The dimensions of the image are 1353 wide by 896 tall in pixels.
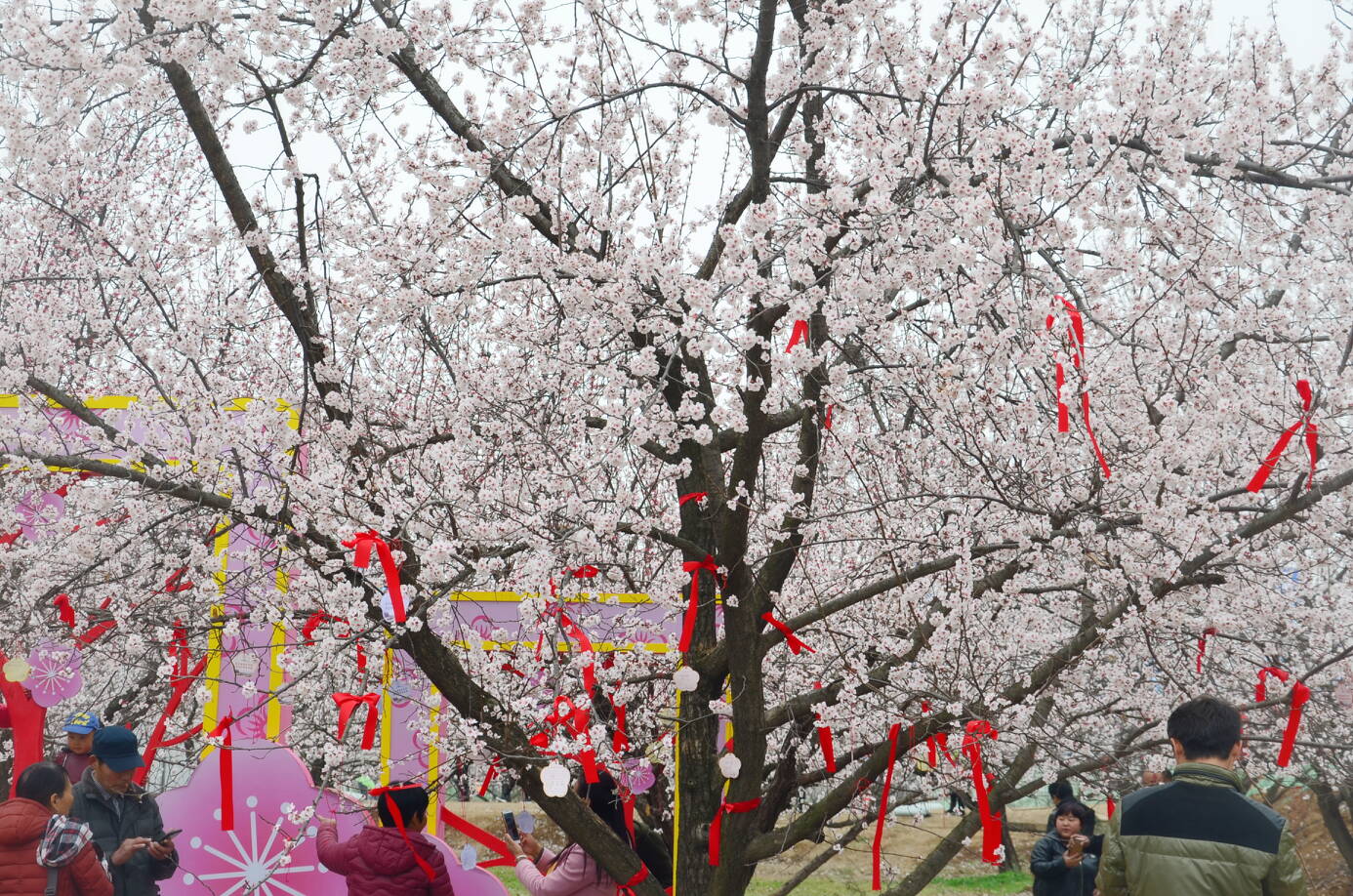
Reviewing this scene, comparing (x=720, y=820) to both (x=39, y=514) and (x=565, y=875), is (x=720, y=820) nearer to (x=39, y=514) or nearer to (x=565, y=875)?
(x=565, y=875)

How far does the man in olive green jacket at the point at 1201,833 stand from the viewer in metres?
2.52

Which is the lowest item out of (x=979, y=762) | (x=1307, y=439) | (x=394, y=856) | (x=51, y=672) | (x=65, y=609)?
(x=394, y=856)

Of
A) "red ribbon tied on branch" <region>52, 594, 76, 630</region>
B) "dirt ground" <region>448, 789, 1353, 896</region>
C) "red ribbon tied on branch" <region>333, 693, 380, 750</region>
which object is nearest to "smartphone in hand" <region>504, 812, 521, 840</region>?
"red ribbon tied on branch" <region>333, 693, 380, 750</region>

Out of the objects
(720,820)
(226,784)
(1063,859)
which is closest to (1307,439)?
(1063,859)

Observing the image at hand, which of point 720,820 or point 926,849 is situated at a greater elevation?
point 720,820

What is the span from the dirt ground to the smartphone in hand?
5977 millimetres

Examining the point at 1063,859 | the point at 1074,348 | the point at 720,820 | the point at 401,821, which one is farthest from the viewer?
the point at 1063,859

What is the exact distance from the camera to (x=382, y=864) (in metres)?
3.87

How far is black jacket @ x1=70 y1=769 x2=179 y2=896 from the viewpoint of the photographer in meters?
4.32

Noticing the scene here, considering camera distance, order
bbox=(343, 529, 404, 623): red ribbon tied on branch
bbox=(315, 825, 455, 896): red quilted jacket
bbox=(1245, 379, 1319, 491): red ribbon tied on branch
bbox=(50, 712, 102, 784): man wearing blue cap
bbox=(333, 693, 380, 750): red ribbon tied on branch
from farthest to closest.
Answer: bbox=(50, 712, 102, 784): man wearing blue cap → bbox=(333, 693, 380, 750): red ribbon tied on branch → bbox=(315, 825, 455, 896): red quilted jacket → bbox=(1245, 379, 1319, 491): red ribbon tied on branch → bbox=(343, 529, 404, 623): red ribbon tied on branch

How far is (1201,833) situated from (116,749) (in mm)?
3844

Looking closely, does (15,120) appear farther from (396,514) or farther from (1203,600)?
(1203,600)

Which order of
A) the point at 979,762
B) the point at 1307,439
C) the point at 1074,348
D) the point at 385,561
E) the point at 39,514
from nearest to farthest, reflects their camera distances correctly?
the point at 385,561 < the point at 1074,348 < the point at 1307,439 < the point at 979,762 < the point at 39,514

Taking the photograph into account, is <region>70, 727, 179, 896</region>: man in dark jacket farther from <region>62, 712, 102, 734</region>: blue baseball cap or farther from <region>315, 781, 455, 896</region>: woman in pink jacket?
<region>315, 781, 455, 896</region>: woman in pink jacket
